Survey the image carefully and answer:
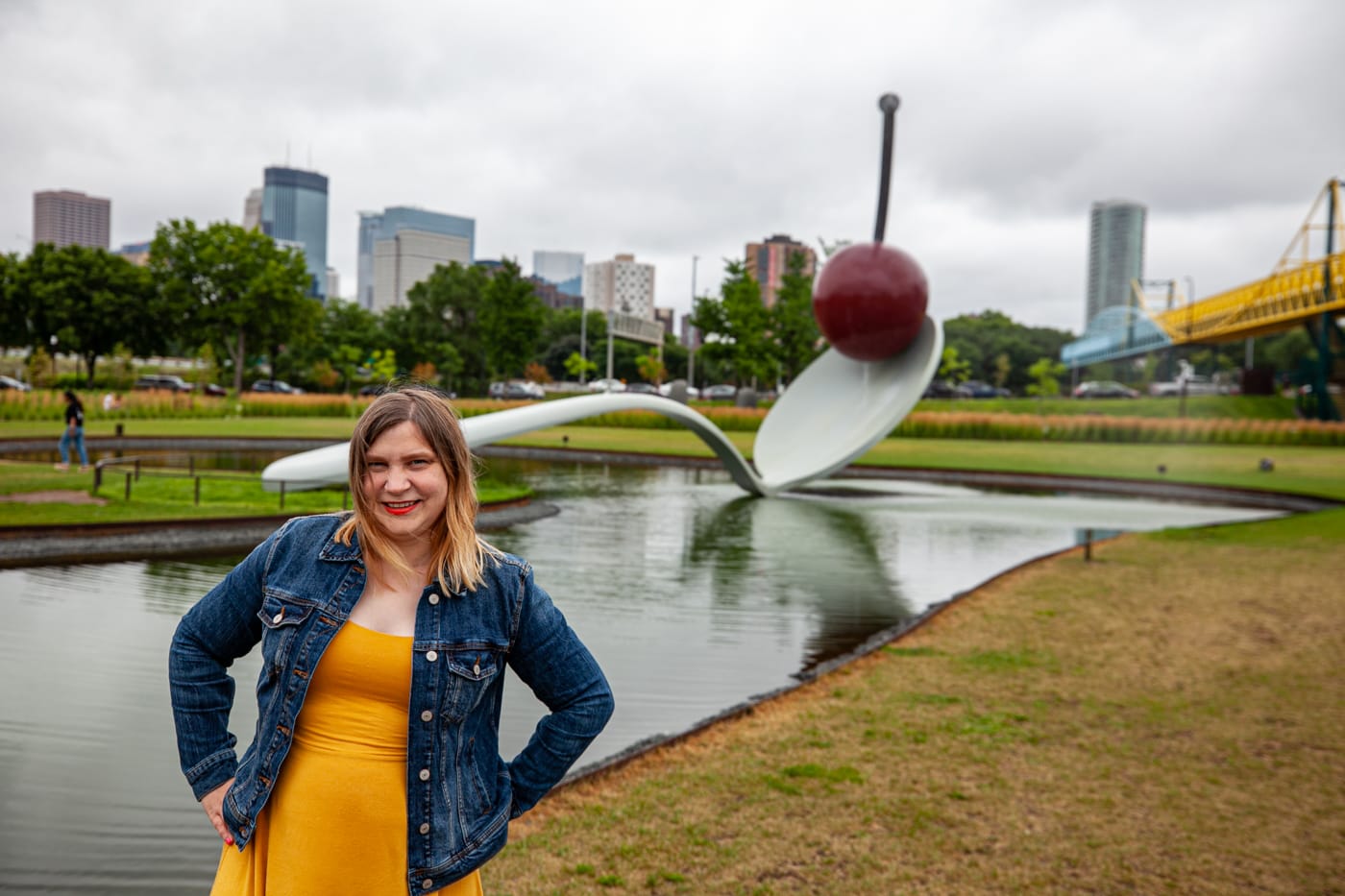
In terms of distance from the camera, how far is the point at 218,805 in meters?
1.85

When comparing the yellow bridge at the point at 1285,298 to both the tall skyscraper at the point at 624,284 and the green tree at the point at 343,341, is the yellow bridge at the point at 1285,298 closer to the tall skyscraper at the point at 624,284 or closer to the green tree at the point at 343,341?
the green tree at the point at 343,341

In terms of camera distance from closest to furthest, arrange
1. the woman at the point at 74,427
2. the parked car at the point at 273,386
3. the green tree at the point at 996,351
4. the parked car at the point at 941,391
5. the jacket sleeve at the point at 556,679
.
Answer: the jacket sleeve at the point at 556,679, the woman at the point at 74,427, the parked car at the point at 273,386, the parked car at the point at 941,391, the green tree at the point at 996,351

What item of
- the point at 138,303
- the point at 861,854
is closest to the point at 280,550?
the point at 861,854

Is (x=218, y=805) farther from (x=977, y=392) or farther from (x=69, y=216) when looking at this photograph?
(x=69, y=216)

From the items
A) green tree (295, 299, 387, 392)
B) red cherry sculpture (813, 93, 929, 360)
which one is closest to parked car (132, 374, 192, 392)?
green tree (295, 299, 387, 392)

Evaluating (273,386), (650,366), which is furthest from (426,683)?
(650,366)

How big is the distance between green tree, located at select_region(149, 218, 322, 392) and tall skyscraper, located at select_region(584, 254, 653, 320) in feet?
409

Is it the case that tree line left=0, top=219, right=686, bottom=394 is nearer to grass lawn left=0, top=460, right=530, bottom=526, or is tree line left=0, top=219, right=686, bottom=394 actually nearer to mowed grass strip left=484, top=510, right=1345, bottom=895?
grass lawn left=0, top=460, right=530, bottom=526

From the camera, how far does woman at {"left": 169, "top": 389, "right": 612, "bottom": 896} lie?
174 centimetres

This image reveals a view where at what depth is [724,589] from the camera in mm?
9211

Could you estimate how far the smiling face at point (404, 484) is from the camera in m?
1.80

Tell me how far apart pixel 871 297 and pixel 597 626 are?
1077 centimetres

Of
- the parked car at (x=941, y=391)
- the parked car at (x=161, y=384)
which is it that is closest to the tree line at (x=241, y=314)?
the parked car at (x=161, y=384)

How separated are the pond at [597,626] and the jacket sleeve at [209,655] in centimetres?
205
